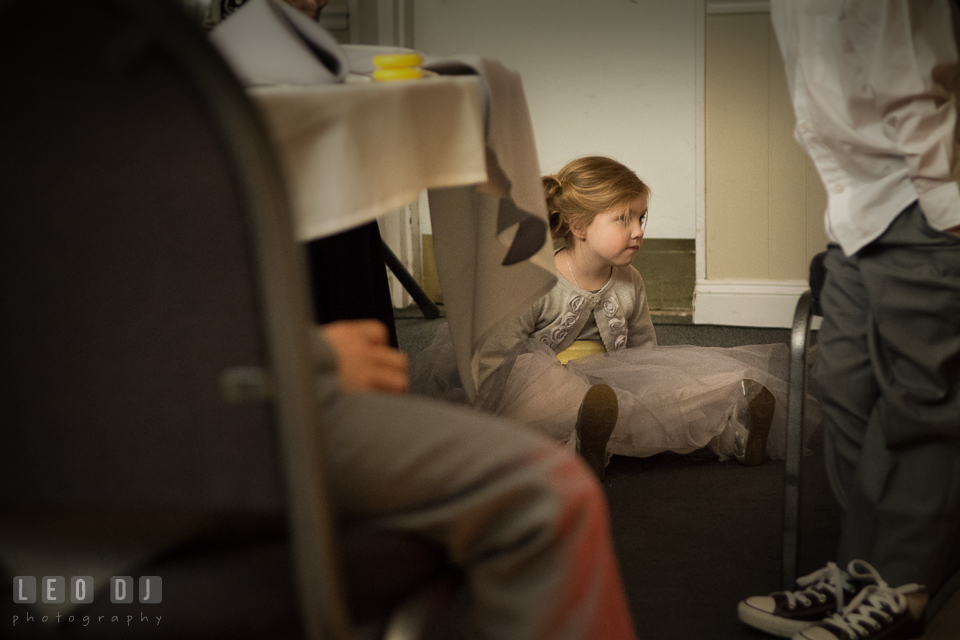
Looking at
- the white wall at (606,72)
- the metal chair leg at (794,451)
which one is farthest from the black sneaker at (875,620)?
the white wall at (606,72)

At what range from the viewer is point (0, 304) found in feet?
1.35

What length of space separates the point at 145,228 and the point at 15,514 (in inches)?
6.6

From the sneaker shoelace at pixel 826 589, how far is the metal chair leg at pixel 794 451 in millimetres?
39

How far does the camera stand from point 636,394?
5.84 feet

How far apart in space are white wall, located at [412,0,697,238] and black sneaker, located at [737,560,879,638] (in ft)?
8.14

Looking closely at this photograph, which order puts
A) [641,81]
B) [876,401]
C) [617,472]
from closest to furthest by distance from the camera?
[876,401] → [617,472] → [641,81]

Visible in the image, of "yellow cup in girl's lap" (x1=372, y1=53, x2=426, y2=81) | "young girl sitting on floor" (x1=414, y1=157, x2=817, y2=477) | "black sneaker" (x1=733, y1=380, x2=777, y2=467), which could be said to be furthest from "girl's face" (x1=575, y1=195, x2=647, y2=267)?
"yellow cup in girl's lap" (x1=372, y1=53, x2=426, y2=81)

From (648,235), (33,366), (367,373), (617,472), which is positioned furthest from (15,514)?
(648,235)

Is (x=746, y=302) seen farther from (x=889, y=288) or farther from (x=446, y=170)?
(x=446, y=170)

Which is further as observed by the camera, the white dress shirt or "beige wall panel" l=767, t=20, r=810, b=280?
"beige wall panel" l=767, t=20, r=810, b=280

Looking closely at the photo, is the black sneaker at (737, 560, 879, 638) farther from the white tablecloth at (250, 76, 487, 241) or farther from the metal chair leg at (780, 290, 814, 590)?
the white tablecloth at (250, 76, 487, 241)

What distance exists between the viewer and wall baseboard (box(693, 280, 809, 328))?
10.8 ft

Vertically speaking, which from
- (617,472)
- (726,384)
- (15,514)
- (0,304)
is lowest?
(617,472)

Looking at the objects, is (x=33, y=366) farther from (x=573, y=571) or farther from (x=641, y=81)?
(x=641, y=81)
